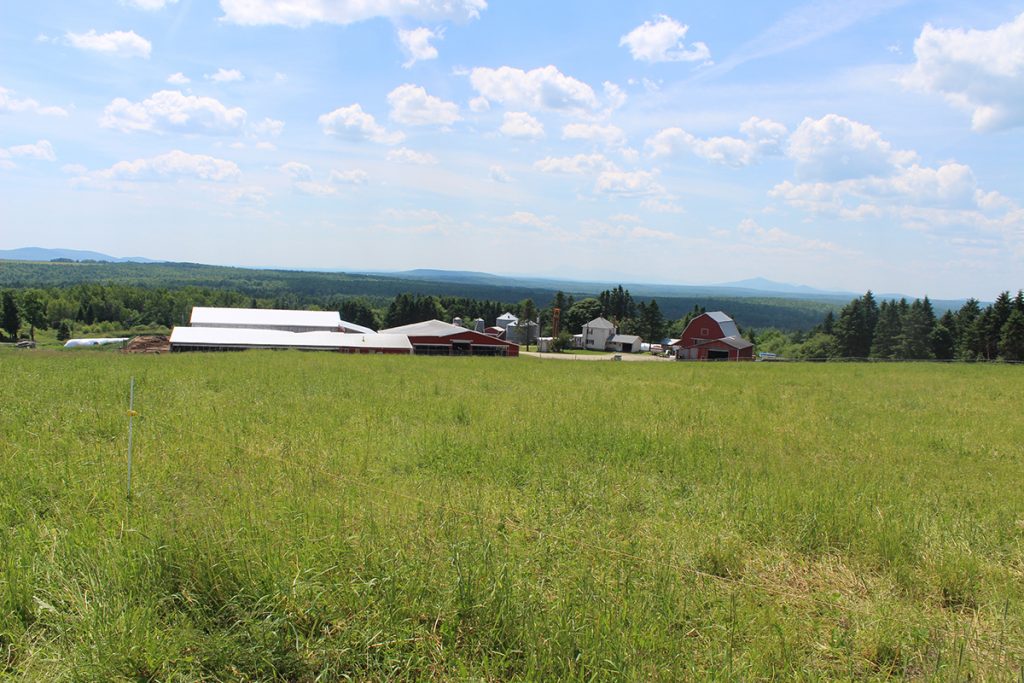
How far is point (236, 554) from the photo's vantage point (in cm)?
350

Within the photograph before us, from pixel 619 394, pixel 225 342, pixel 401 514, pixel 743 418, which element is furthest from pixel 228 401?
pixel 225 342

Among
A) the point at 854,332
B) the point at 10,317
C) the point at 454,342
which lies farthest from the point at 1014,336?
the point at 10,317

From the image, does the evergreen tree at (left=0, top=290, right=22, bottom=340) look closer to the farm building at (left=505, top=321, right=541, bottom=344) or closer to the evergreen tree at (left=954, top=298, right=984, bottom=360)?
the farm building at (left=505, top=321, right=541, bottom=344)

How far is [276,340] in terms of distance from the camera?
37.7 meters

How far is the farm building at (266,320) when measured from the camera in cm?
4631

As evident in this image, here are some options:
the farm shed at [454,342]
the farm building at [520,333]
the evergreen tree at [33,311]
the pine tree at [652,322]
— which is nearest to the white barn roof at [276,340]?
the farm shed at [454,342]

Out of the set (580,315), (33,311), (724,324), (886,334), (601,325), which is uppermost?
(724,324)

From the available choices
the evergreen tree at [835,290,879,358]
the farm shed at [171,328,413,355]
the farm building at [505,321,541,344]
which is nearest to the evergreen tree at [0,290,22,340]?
the farm shed at [171,328,413,355]

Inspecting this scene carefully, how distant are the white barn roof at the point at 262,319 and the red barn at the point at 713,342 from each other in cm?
3195

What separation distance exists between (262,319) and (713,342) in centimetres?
3923

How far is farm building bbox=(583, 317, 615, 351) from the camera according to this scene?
83.9 metres

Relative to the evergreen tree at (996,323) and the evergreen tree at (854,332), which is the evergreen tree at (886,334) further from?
the evergreen tree at (996,323)

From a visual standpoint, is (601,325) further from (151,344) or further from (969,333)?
(151,344)

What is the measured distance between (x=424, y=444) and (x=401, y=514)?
8.66 feet
